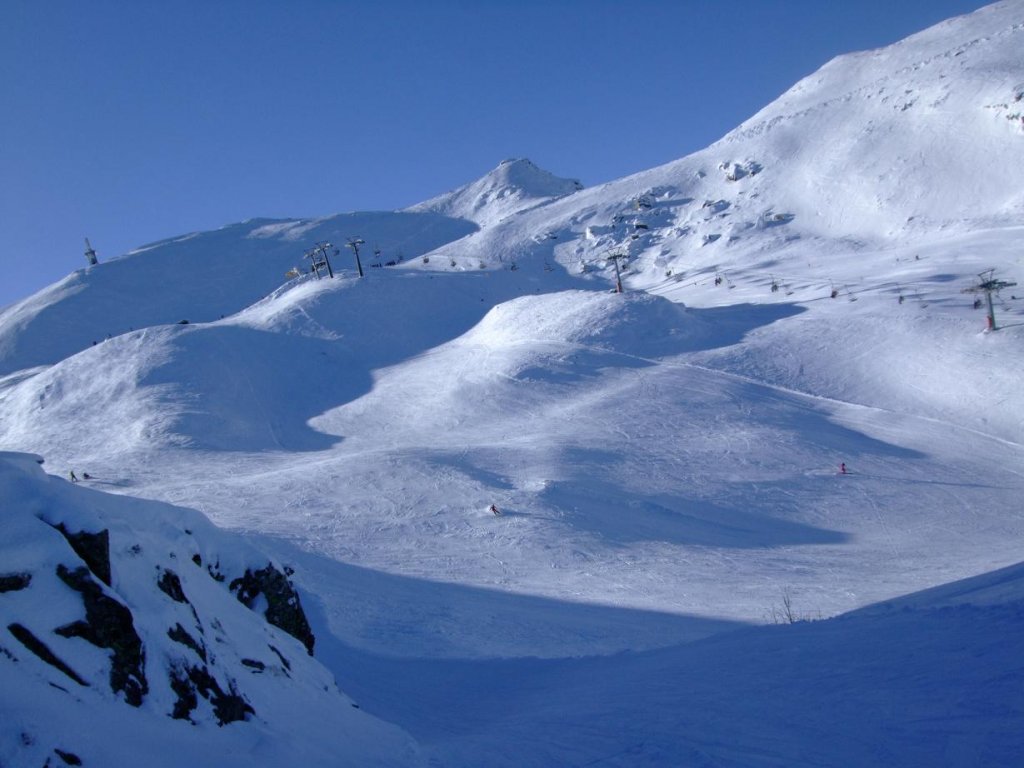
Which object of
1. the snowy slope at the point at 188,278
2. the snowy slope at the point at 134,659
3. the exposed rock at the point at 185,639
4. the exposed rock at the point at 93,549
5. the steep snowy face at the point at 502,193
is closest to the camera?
the snowy slope at the point at 134,659

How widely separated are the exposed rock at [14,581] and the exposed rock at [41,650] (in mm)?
381

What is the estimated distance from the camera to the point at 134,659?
611cm

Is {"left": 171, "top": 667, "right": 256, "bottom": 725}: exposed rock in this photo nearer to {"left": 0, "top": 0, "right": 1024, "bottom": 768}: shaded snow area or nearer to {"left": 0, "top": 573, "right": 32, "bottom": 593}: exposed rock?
{"left": 0, "top": 0, "right": 1024, "bottom": 768}: shaded snow area

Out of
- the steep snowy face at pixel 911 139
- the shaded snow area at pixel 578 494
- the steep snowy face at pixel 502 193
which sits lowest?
the shaded snow area at pixel 578 494

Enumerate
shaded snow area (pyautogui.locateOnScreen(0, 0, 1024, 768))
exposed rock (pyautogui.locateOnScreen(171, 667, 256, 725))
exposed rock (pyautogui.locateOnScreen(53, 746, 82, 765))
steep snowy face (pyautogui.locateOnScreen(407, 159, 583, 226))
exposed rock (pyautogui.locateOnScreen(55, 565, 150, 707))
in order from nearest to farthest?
exposed rock (pyautogui.locateOnScreen(53, 746, 82, 765)) → exposed rock (pyautogui.locateOnScreen(55, 565, 150, 707)) → exposed rock (pyautogui.locateOnScreen(171, 667, 256, 725)) → shaded snow area (pyautogui.locateOnScreen(0, 0, 1024, 768)) → steep snowy face (pyautogui.locateOnScreen(407, 159, 583, 226))

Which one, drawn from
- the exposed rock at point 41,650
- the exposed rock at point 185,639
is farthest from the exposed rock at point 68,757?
the exposed rock at point 185,639

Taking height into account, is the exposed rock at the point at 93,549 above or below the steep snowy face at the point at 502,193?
below

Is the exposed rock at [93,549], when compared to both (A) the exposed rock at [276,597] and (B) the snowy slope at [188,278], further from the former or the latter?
(B) the snowy slope at [188,278]

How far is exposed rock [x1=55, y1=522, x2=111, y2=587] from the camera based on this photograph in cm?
639

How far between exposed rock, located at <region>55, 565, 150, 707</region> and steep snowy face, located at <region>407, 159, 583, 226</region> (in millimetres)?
98687

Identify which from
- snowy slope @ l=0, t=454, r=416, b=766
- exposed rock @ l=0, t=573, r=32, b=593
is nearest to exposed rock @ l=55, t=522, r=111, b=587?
snowy slope @ l=0, t=454, r=416, b=766

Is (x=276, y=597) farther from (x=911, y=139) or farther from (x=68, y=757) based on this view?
(x=911, y=139)

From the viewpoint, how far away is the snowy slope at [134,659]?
5.22 metres

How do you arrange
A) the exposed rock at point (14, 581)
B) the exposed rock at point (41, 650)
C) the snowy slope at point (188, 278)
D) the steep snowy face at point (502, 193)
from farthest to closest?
the steep snowy face at point (502, 193)
the snowy slope at point (188, 278)
the exposed rock at point (14, 581)
the exposed rock at point (41, 650)
